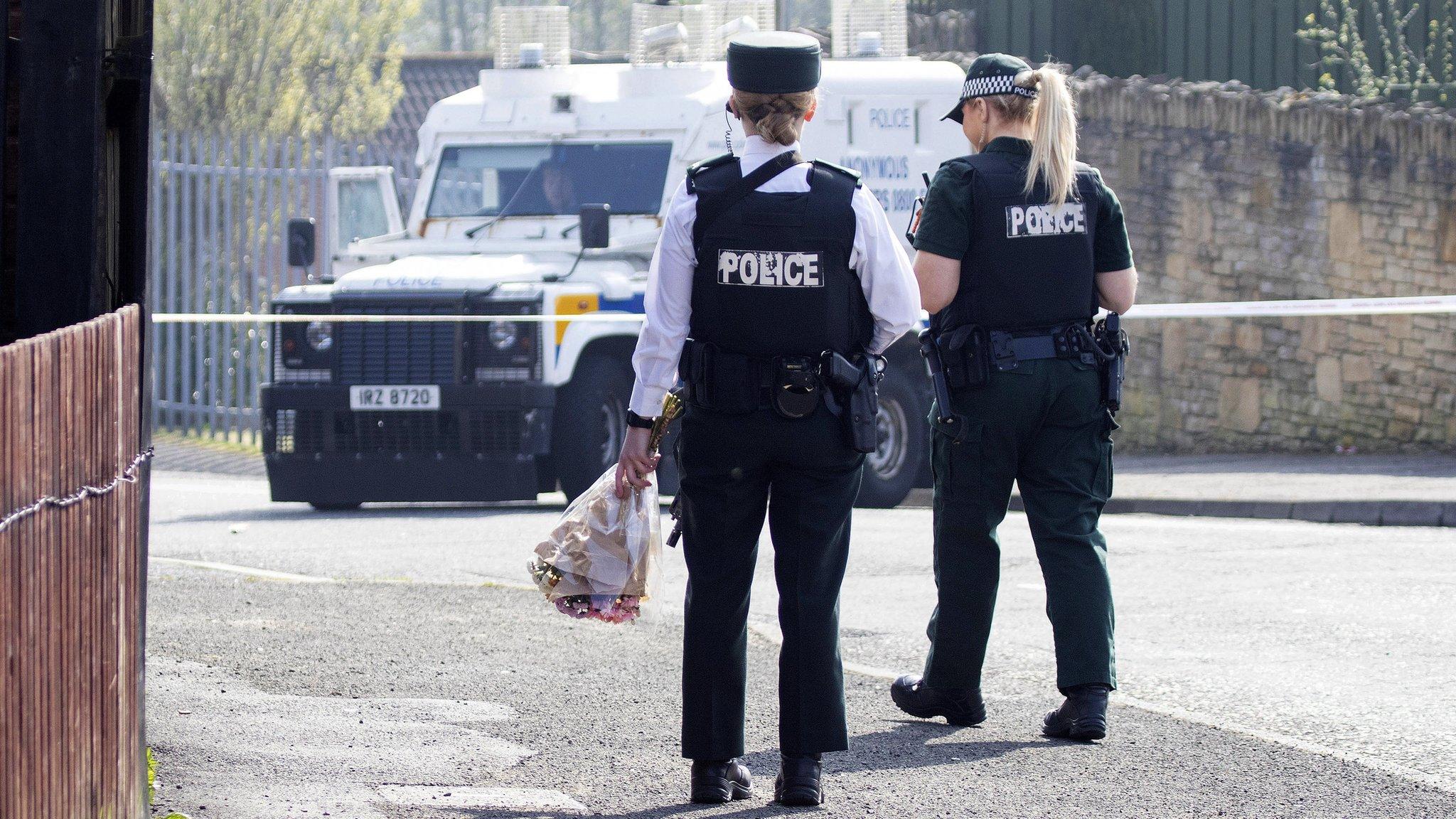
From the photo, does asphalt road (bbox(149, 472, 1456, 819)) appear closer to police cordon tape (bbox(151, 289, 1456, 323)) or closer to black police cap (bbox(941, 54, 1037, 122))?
black police cap (bbox(941, 54, 1037, 122))

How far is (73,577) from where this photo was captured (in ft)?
10.9

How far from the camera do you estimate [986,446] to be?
5375mm

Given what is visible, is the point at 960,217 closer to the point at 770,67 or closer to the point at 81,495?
the point at 770,67

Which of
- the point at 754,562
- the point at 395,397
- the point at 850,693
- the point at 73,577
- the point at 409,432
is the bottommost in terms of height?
the point at 850,693

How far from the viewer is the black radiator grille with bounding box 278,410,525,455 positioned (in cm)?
1166

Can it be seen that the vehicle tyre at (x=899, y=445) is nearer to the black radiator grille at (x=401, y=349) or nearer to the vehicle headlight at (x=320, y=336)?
the black radiator grille at (x=401, y=349)

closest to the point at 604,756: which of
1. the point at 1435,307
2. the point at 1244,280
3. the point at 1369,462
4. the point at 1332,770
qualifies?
the point at 1332,770

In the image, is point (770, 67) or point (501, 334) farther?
point (501, 334)

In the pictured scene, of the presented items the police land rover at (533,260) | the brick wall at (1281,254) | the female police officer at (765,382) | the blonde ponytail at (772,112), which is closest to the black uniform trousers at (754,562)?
the female police officer at (765,382)

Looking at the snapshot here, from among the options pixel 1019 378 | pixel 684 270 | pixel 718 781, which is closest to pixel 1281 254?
pixel 1019 378

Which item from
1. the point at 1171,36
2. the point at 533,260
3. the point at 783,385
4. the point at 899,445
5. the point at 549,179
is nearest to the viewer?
the point at 783,385

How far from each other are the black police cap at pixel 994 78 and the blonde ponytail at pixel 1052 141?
0.03 metres

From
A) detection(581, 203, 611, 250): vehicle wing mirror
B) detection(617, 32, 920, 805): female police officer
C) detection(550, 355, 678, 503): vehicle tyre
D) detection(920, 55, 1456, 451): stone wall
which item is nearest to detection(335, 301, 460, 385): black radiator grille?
detection(550, 355, 678, 503): vehicle tyre

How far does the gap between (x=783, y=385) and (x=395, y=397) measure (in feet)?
24.9
